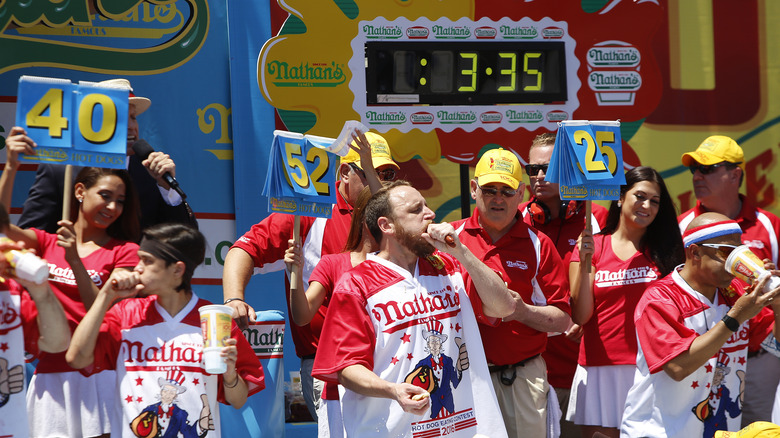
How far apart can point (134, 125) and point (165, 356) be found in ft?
4.51

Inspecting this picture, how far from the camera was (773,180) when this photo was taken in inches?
266

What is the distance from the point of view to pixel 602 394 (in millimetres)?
4516

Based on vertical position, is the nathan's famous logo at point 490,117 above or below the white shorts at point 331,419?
above

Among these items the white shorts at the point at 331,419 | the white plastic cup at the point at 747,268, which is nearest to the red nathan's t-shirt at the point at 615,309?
the white plastic cup at the point at 747,268

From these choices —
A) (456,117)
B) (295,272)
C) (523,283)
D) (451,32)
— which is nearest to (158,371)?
(295,272)

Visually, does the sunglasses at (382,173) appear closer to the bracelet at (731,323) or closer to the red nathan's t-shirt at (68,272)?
the red nathan's t-shirt at (68,272)

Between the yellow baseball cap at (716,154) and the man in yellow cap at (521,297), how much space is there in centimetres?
151

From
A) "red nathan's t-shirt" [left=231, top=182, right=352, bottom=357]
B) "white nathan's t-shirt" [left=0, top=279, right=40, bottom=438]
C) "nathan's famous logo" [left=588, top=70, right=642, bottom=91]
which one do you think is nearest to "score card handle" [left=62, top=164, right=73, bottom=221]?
"white nathan's t-shirt" [left=0, top=279, right=40, bottom=438]

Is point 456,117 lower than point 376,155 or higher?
higher

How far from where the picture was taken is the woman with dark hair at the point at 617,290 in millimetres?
4492

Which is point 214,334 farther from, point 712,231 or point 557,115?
point 557,115

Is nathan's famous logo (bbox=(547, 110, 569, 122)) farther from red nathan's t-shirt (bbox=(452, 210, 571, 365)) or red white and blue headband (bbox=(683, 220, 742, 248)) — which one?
red white and blue headband (bbox=(683, 220, 742, 248))

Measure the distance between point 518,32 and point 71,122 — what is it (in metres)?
3.71

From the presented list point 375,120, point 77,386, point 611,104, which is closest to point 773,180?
point 611,104
